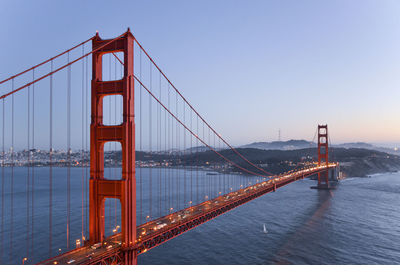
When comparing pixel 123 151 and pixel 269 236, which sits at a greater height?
pixel 123 151

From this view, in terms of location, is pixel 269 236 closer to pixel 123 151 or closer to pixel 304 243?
pixel 304 243

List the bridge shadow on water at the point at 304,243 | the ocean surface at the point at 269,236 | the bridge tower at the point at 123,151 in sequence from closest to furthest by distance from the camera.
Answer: the bridge tower at the point at 123,151, the bridge shadow on water at the point at 304,243, the ocean surface at the point at 269,236

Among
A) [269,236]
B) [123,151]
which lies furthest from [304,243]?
[123,151]

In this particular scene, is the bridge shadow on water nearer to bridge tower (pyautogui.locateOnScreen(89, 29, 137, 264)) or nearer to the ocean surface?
the ocean surface

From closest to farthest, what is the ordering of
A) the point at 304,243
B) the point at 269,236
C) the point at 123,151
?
the point at 123,151 < the point at 304,243 < the point at 269,236

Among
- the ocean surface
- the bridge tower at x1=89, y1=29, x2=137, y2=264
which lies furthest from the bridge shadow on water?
the bridge tower at x1=89, y1=29, x2=137, y2=264

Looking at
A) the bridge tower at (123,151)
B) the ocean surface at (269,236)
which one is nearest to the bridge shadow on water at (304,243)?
the ocean surface at (269,236)

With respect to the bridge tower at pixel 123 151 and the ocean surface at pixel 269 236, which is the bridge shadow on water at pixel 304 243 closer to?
the ocean surface at pixel 269 236

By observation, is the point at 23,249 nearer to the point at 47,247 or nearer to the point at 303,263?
the point at 47,247
